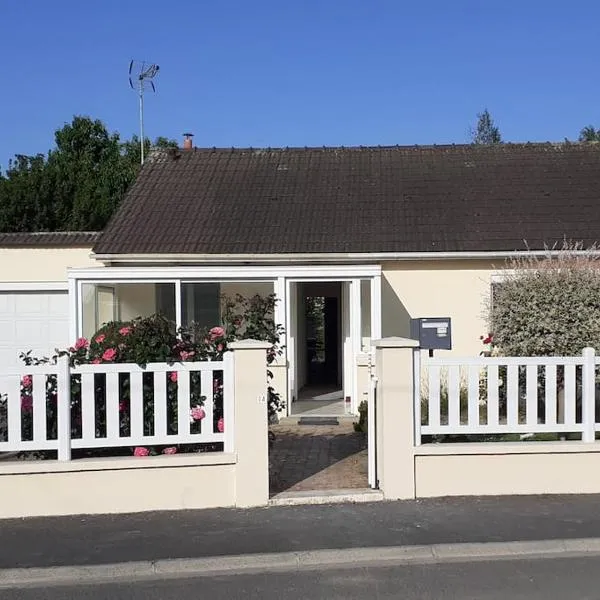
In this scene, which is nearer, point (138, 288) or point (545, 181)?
point (138, 288)

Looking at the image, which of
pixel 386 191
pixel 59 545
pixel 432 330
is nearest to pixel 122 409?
pixel 59 545

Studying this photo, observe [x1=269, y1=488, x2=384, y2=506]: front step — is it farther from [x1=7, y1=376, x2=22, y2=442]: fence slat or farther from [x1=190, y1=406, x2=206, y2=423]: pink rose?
[x1=7, y1=376, x2=22, y2=442]: fence slat

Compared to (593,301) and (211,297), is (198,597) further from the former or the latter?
(211,297)

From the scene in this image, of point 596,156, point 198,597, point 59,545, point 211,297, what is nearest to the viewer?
point 198,597

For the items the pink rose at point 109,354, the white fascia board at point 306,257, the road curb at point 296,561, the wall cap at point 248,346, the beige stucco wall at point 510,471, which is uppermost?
the white fascia board at point 306,257

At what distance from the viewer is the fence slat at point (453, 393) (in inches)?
261

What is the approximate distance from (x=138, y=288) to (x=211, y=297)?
1236 mm

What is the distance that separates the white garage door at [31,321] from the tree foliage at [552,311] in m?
8.64

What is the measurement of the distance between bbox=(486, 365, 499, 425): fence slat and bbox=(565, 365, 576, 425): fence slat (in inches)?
25.6

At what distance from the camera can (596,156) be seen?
52.5 feet

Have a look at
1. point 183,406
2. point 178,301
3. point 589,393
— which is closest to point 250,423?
point 183,406

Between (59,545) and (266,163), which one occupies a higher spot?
(266,163)

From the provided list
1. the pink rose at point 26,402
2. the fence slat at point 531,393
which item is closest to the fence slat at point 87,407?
the pink rose at point 26,402

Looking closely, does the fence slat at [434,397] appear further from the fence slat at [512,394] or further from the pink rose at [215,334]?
the pink rose at [215,334]
